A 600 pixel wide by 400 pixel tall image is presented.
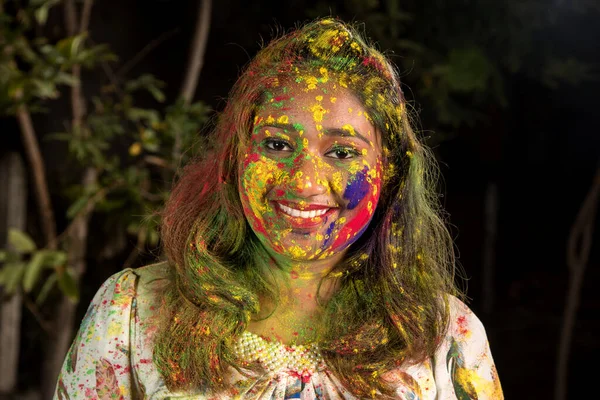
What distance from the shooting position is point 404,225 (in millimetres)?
1299

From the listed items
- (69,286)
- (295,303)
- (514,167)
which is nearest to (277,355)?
(295,303)

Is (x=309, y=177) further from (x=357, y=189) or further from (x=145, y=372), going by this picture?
(x=145, y=372)

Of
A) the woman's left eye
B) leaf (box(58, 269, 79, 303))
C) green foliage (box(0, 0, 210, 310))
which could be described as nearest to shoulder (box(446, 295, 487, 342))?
the woman's left eye

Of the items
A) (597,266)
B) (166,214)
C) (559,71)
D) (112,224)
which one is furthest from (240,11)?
(597,266)

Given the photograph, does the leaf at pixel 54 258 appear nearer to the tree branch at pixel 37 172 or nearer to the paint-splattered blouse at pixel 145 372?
the tree branch at pixel 37 172

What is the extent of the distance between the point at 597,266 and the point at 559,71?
3.84ft

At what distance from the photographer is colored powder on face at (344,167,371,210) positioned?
1.18m

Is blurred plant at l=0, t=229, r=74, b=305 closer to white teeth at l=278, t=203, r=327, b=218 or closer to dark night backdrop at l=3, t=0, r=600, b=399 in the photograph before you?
dark night backdrop at l=3, t=0, r=600, b=399

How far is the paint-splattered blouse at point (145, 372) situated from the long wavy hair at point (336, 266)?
0.02 meters

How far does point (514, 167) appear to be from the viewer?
339 centimetres

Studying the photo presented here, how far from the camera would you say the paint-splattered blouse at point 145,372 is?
121 cm

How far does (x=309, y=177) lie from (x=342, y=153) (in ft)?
0.23

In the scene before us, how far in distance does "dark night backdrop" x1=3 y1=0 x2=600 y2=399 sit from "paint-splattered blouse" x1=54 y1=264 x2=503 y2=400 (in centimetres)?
147

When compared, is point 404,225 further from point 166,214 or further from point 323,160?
point 166,214
